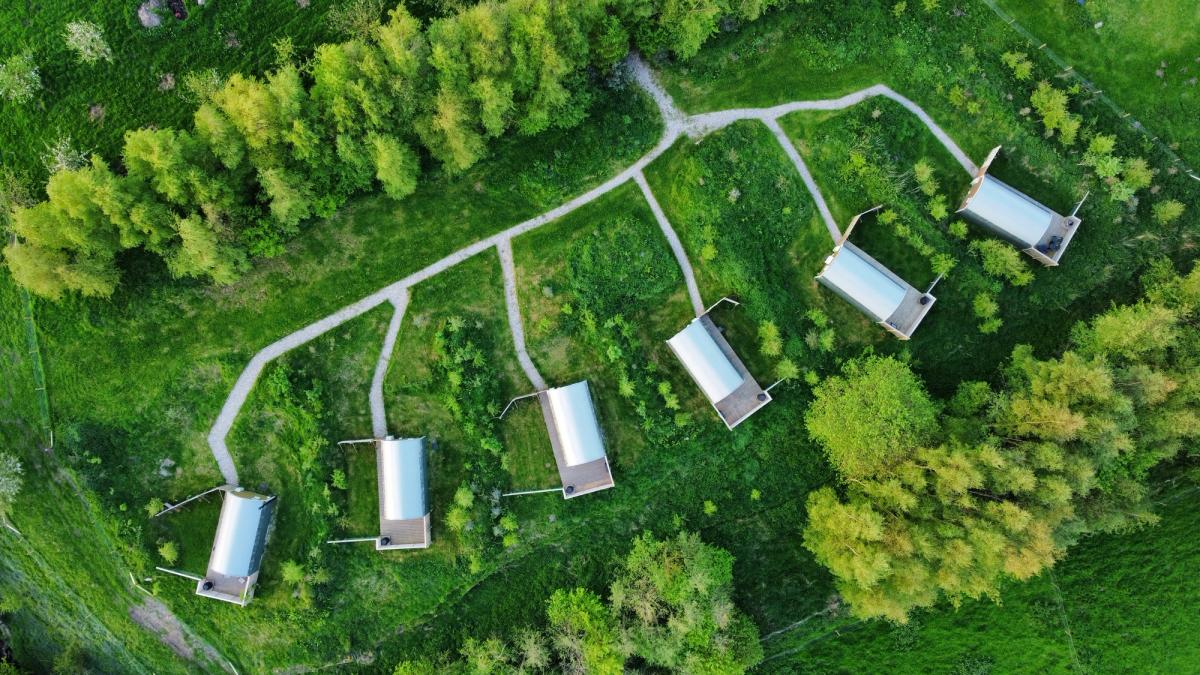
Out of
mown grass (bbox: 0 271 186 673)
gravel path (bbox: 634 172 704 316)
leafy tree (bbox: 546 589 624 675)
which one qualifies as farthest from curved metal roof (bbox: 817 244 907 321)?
mown grass (bbox: 0 271 186 673)

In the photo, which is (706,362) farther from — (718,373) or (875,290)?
(875,290)

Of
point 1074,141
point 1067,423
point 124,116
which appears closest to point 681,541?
point 1067,423

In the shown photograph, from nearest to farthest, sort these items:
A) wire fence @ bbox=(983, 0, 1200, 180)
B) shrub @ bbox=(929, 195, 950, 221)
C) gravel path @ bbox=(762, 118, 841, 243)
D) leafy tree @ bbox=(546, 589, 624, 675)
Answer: leafy tree @ bbox=(546, 589, 624, 675)
shrub @ bbox=(929, 195, 950, 221)
gravel path @ bbox=(762, 118, 841, 243)
wire fence @ bbox=(983, 0, 1200, 180)

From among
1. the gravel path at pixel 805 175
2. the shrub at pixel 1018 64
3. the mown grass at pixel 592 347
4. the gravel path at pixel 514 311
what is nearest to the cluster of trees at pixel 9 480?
the mown grass at pixel 592 347

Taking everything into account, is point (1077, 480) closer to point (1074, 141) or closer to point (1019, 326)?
point (1019, 326)

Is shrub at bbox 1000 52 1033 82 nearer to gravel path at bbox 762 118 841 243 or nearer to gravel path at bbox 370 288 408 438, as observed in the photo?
gravel path at bbox 762 118 841 243

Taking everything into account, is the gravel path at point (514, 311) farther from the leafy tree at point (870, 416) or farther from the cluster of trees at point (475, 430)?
the leafy tree at point (870, 416)
